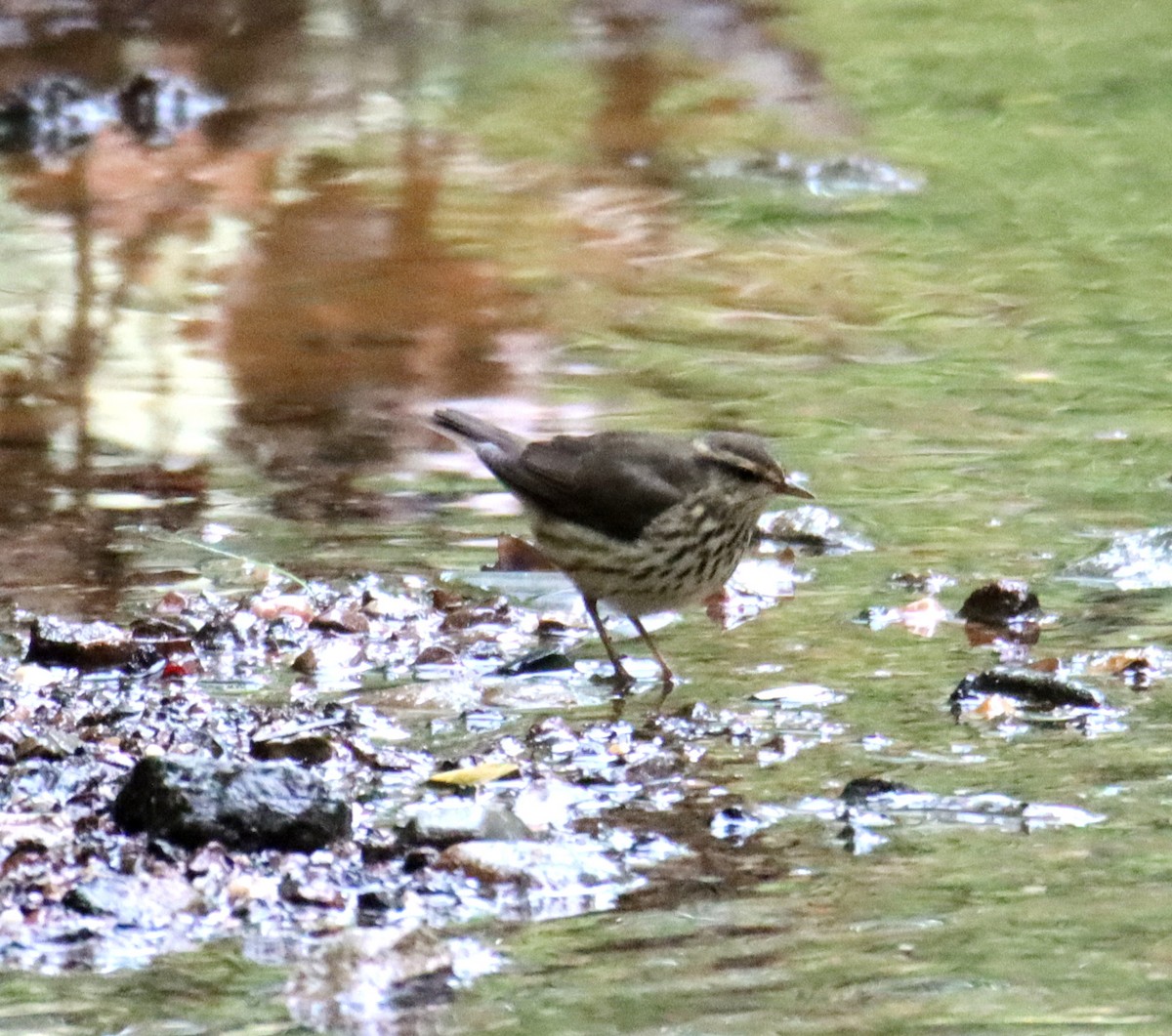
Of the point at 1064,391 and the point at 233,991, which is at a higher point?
the point at 233,991

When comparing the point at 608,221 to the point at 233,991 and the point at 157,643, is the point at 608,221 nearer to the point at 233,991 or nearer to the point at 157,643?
the point at 157,643

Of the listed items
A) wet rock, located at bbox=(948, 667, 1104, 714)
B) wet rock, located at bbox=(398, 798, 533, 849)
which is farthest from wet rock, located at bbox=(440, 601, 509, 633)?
wet rock, located at bbox=(398, 798, 533, 849)

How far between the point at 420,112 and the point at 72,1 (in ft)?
13.1

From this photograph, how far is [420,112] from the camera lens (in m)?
14.5

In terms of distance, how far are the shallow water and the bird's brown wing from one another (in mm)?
325

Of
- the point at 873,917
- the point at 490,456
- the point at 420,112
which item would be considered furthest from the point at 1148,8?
the point at 873,917

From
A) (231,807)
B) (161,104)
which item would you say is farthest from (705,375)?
(161,104)

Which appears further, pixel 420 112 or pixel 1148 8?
pixel 1148 8

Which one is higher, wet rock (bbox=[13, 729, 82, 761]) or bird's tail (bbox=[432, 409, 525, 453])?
wet rock (bbox=[13, 729, 82, 761])

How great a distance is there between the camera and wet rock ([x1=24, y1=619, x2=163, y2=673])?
5.70 metres

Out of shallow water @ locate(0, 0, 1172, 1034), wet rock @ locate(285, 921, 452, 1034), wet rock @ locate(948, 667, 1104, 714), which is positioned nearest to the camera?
wet rock @ locate(285, 921, 452, 1034)

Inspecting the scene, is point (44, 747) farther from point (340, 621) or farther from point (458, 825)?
point (340, 621)

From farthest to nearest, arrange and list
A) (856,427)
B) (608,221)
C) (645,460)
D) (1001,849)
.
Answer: (608,221)
(856,427)
(645,460)
(1001,849)

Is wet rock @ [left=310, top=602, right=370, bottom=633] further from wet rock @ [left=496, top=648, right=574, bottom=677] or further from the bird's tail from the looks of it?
the bird's tail
